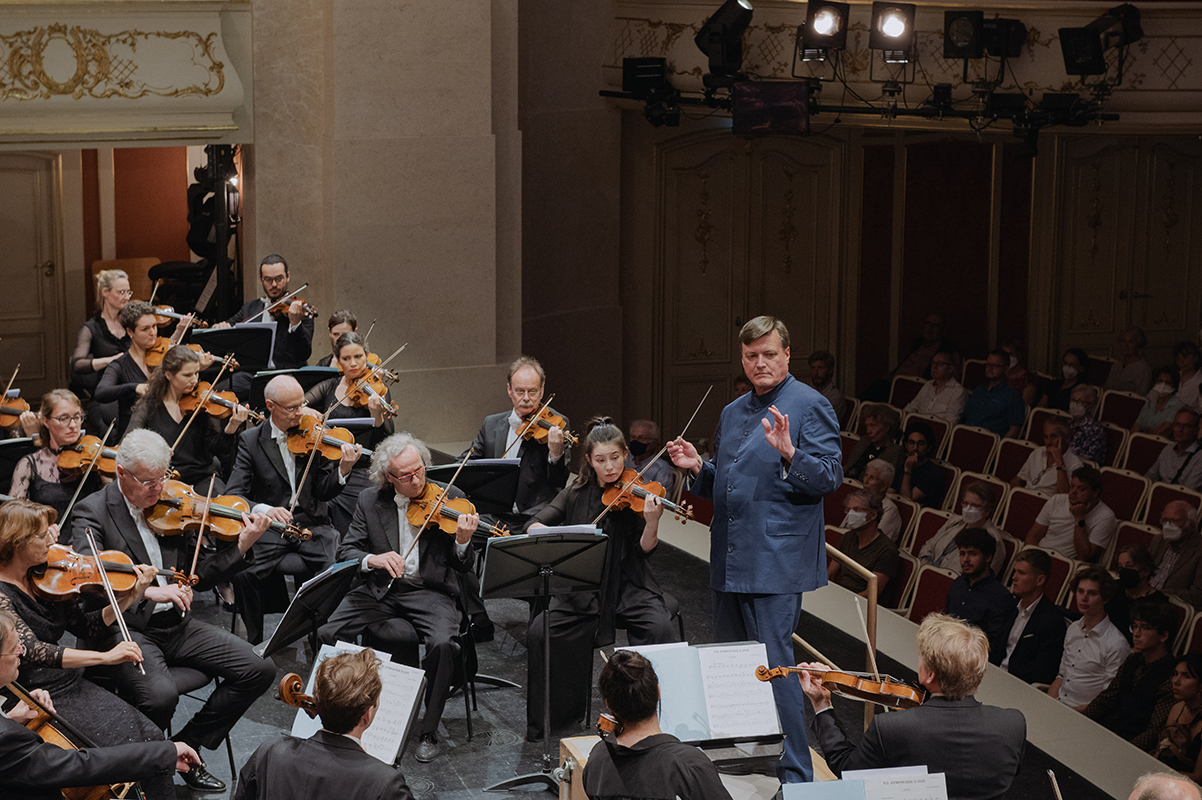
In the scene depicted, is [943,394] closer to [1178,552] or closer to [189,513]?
[1178,552]

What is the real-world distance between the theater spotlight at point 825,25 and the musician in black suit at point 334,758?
23.9ft

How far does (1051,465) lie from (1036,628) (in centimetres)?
218

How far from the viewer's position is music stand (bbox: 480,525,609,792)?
4.15m

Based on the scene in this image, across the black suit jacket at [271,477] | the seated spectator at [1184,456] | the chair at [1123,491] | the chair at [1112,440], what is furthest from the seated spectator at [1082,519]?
the black suit jacket at [271,477]

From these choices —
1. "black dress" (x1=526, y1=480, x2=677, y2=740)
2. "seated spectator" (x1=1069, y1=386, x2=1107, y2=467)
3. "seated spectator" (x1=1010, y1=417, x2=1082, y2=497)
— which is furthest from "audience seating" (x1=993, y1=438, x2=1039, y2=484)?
"black dress" (x1=526, y1=480, x2=677, y2=740)

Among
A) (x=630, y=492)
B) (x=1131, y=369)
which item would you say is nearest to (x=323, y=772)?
(x=630, y=492)

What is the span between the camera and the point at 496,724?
4633mm

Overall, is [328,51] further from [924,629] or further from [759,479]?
[924,629]

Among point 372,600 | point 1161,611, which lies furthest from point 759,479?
point 1161,611

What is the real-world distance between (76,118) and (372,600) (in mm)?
4577

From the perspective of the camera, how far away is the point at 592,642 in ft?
15.3

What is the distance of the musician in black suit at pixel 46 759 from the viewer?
122 inches

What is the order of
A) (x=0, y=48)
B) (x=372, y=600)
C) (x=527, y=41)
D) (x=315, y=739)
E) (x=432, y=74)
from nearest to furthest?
(x=315, y=739), (x=372, y=600), (x=0, y=48), (x=432, y=74), (x=527, y=41)

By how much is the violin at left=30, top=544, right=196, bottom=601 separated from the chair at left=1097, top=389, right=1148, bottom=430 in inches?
279
